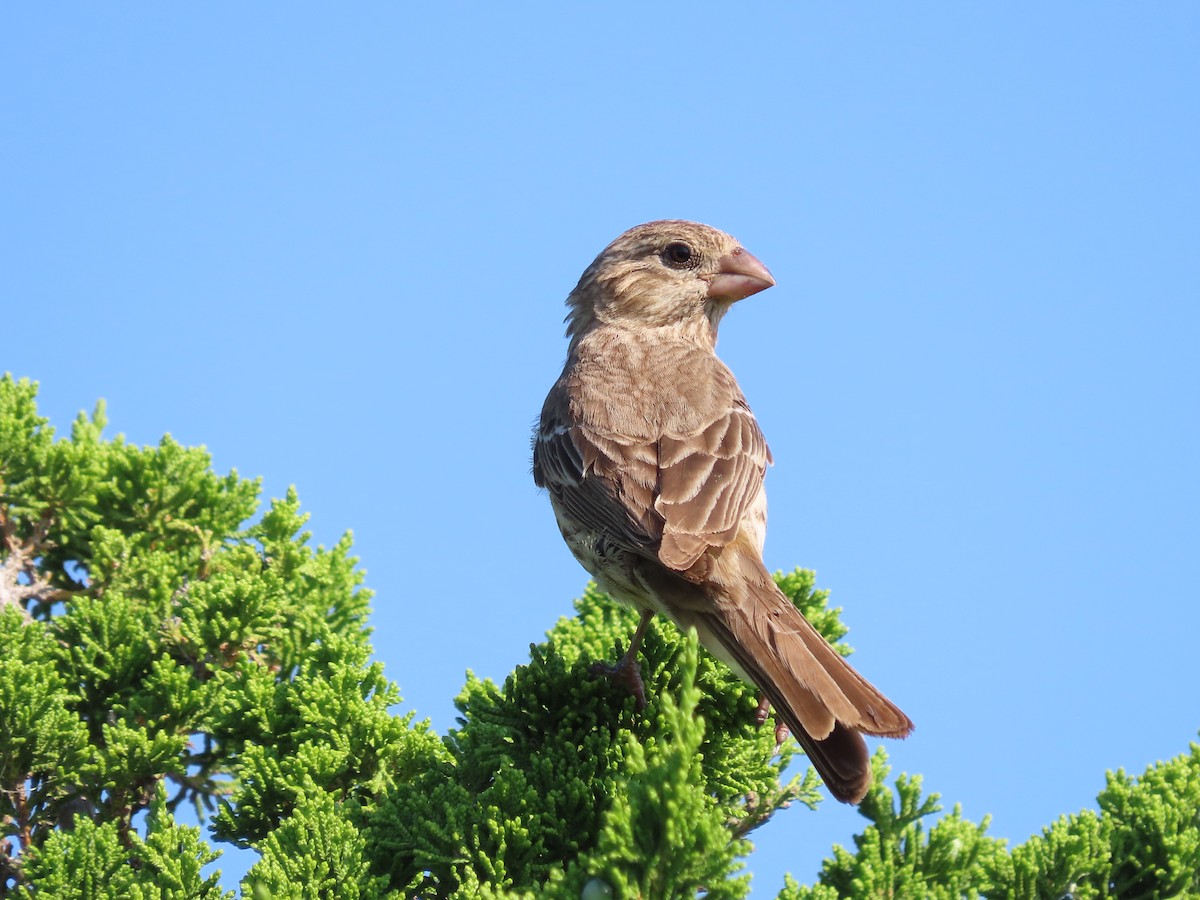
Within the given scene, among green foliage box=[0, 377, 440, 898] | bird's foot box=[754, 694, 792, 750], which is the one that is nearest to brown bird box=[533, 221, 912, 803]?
bird's foot box=[754, 694, 792, 750]

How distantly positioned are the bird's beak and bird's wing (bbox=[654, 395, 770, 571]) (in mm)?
1061

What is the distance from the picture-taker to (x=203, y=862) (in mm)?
3619

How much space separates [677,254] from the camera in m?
6.38

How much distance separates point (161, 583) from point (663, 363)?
2406 millimetres

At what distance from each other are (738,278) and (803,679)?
2.96 metres

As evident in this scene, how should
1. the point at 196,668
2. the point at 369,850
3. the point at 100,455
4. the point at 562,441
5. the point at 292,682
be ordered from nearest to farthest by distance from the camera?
the point at 369,850
the point at 292,682
the point at 196,668
the point at 562,441
the point at 100,455

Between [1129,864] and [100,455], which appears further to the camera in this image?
[100,455]

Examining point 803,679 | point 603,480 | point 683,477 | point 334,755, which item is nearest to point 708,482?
point 683,477

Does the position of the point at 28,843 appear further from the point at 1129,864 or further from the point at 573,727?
the point at 1129,864

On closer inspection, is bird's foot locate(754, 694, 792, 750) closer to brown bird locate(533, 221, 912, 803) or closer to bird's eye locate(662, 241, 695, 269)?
brown bird locate(533, 221, 912, 803)

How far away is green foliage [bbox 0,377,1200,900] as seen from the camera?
3420mm

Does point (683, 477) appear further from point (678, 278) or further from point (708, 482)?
point (678, 278)

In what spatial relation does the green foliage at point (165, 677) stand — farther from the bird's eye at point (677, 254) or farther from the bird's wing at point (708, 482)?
the bird's eye at point (677, 254)

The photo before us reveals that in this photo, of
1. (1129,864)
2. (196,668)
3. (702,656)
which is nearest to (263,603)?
(196,668)
